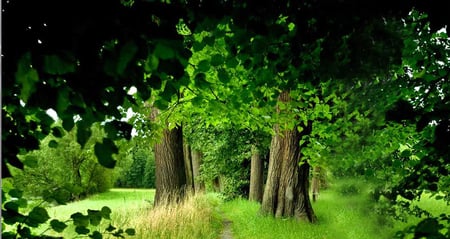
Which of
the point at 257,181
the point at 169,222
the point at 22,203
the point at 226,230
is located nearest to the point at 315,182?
the point at 257,181

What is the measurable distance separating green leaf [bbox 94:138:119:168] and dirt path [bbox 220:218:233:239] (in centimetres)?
949

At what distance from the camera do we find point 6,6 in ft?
6.67

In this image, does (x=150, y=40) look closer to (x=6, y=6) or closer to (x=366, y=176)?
(x=6, y=6)

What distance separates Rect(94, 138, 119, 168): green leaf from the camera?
1.46m

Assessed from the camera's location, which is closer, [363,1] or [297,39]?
[363,1]

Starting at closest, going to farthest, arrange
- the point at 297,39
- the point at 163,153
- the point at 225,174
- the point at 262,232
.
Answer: the point at 297,39 < the point at 262,232 < the point at 163,153 < the point at 225,174

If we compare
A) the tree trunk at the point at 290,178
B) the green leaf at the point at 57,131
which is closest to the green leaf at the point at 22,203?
the green leaf at the point at 57,131

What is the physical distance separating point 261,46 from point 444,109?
1.01 metres

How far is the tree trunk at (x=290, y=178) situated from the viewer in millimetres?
11516

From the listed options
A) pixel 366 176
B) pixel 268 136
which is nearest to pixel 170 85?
pixel 366 176

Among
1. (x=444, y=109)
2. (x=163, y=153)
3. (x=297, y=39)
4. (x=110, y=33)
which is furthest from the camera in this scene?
(x=163, y=153)

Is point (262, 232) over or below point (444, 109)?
below

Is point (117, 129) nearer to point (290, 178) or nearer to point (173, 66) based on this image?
point (173, 66)

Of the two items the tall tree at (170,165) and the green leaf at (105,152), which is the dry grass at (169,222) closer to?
the tall tree at (170,165)
